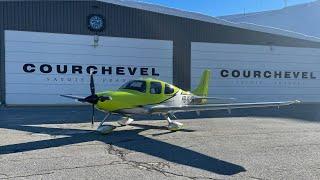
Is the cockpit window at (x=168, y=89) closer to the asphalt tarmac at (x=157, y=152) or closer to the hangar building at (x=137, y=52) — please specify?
the asphalt tarmac at (x=157, y=152)

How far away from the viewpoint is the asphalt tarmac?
7.57 meters

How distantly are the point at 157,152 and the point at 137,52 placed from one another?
16379 millimetres

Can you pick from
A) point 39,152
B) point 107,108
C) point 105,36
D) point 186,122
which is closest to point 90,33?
point 105,36

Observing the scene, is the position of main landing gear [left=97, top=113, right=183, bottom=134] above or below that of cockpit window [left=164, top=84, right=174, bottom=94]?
below

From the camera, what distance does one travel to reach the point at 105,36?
974 inches

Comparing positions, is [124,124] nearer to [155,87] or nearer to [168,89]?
[155,87]

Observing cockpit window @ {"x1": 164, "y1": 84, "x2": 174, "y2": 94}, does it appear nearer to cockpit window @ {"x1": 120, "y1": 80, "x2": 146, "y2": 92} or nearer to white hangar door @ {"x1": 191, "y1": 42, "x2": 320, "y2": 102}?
cockpit window @ {"x1": 120, "y1": 80, "x2": 146, "y2": 92}

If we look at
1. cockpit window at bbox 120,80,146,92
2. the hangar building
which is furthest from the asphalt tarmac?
the hangar building

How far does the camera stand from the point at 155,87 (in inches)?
535

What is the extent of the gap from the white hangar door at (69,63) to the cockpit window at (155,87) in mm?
11311

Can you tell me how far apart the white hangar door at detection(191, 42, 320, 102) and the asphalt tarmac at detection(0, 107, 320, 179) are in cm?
1246

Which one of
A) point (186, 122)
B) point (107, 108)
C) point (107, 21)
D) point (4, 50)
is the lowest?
point (186, 122)

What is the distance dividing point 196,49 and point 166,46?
2095 mm

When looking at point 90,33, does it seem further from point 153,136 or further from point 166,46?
point 153,136
